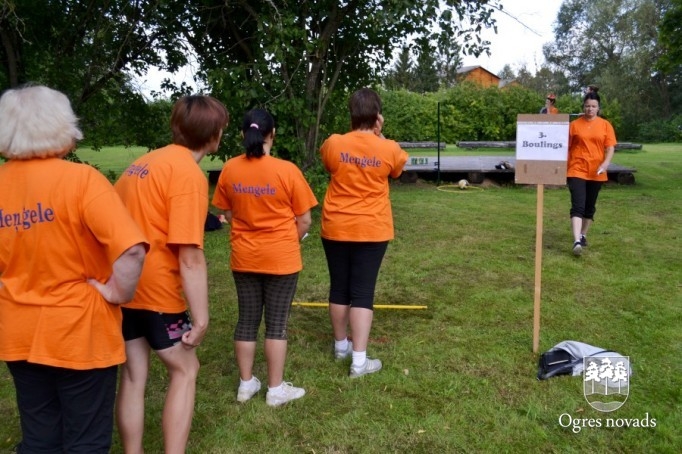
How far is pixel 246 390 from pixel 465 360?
1.44m

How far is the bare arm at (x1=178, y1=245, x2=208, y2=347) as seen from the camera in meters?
2.09

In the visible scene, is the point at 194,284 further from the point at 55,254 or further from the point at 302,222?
the point at 302,222

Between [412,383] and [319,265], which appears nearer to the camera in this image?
[412,383]

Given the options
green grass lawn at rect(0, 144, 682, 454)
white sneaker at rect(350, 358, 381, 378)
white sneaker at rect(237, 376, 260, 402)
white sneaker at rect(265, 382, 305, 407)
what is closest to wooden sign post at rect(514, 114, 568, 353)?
green grass lawn at rect(0, 144, 682, 454)

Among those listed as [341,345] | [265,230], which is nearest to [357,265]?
[341,345]

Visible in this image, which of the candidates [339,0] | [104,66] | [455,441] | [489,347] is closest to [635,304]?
Result: [489,347]

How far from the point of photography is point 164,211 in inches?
82.1

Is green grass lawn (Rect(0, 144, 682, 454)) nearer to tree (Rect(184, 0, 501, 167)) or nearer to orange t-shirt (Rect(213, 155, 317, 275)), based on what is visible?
orange t-shirt (Rect(213, 155, 317, 275))

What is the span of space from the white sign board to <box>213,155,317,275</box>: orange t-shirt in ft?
5.26

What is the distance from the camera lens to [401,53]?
8594mm

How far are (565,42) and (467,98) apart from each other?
34.2 metres

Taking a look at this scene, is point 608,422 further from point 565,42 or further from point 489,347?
point 565,42

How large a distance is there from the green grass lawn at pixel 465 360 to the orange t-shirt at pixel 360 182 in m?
0.93

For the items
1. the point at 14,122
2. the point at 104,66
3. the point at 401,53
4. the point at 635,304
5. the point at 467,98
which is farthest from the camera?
the point at 467,98
